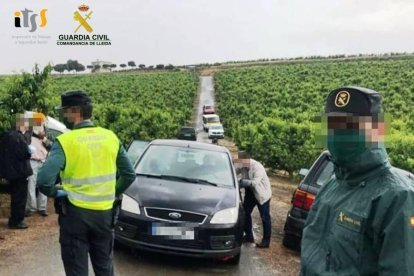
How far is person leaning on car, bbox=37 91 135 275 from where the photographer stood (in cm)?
394

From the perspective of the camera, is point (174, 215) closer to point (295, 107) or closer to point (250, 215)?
point (250, 215)

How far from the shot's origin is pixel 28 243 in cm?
744

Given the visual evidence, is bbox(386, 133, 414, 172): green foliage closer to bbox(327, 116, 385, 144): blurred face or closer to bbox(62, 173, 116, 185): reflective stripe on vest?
bbox(62, 173, 116, 185): reflective stripe on vest

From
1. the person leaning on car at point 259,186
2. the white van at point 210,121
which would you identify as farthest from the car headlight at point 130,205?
the white van at point 210,121

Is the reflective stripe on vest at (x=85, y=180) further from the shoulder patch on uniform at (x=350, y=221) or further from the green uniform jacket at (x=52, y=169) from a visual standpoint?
the shoulder patch on uniform at (x=350, y=221)

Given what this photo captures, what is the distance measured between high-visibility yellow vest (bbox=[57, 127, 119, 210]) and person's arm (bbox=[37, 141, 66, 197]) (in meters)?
0.04

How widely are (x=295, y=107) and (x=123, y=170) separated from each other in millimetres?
42689

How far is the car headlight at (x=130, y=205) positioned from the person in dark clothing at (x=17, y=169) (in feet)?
7.68

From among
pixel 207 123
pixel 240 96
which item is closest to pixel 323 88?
pixel 240 96

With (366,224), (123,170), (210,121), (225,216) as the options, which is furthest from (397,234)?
(210,121)

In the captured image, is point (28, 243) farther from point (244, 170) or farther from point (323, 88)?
point (323, 88)

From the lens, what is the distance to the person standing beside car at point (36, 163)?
883 cm

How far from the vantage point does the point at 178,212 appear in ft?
20.5

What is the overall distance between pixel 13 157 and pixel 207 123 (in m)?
35.7
